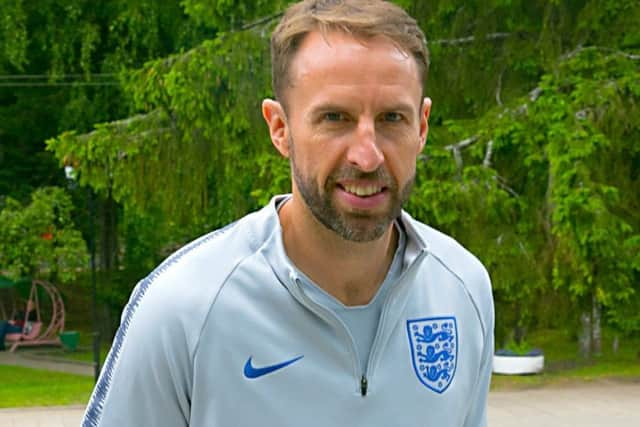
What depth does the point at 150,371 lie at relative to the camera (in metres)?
1.83

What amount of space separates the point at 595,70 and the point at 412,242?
1428 centimetres

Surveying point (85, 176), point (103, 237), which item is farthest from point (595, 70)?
point (103, 237)

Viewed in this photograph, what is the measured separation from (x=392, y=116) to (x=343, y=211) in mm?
167

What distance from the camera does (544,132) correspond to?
15.1 metres

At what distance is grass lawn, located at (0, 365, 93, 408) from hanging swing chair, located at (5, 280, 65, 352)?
9.00 feet

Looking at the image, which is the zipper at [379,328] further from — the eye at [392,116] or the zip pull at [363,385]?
the eye at [392,116]

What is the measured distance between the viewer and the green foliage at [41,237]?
771 inches

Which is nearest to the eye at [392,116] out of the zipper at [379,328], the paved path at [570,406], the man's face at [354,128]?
Answer: the man's face at [354,128]

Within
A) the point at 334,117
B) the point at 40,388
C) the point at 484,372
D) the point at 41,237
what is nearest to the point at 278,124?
the point at 334,117

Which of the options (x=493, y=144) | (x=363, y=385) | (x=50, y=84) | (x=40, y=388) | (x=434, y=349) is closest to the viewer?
(x=363, y=385)

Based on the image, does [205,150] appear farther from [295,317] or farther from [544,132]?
[295,317]

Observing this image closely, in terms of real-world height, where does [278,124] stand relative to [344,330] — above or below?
above

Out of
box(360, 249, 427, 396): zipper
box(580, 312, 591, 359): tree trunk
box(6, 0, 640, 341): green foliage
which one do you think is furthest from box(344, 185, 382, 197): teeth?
box(580, 312, 591, 359): tree trunk

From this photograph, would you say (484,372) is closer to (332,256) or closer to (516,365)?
(332,256)
